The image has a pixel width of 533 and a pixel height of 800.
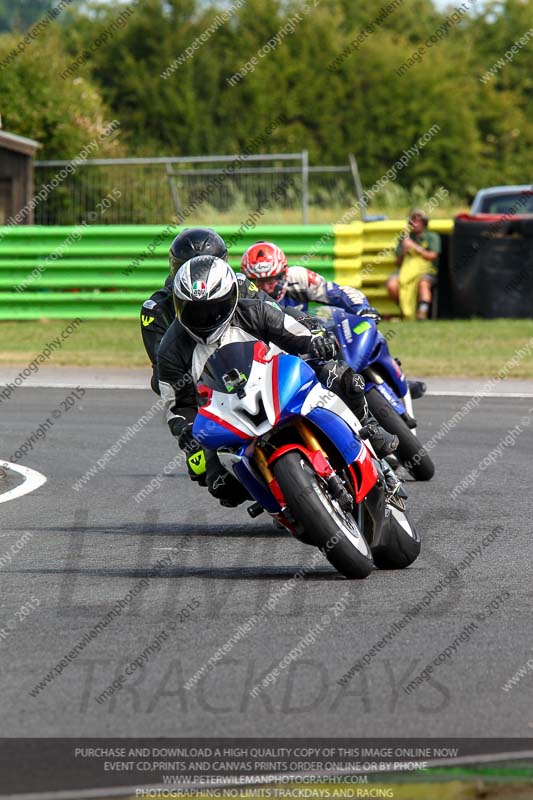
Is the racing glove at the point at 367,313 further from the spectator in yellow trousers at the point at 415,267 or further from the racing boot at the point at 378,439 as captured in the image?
the spectator in yellow trousers at the point at 415,267

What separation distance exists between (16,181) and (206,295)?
19077 mm

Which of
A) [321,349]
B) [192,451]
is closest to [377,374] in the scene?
[192,451]

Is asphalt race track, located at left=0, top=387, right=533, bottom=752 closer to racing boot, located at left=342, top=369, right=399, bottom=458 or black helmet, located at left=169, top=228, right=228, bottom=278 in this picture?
racing boot, located at left=342, top=369, right=399, bottom=458

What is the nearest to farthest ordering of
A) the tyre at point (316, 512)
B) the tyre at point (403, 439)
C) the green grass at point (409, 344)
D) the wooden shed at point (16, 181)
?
the tyre at point (316, 512) → the tyre at point (403, 439) → the green grass at point (409, 344) → the wooden shed at point (16, 181)

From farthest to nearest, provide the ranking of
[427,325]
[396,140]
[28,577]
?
[396,140]
[427,325]
[28,577]

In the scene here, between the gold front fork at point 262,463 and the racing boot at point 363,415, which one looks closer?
the gold front fork at point 262,463

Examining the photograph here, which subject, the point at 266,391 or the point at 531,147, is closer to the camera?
the point at 266,391

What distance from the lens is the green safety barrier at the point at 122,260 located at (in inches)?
814

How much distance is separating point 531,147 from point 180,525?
53950mm

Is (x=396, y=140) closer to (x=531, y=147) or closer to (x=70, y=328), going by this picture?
(x=531, y=147)

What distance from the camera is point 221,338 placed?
723cm

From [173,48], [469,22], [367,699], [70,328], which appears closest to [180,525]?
[367,699]

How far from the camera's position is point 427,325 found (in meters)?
20.5

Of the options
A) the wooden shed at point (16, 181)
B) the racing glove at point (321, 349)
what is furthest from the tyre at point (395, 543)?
the wooden shed at point (16, 181)
